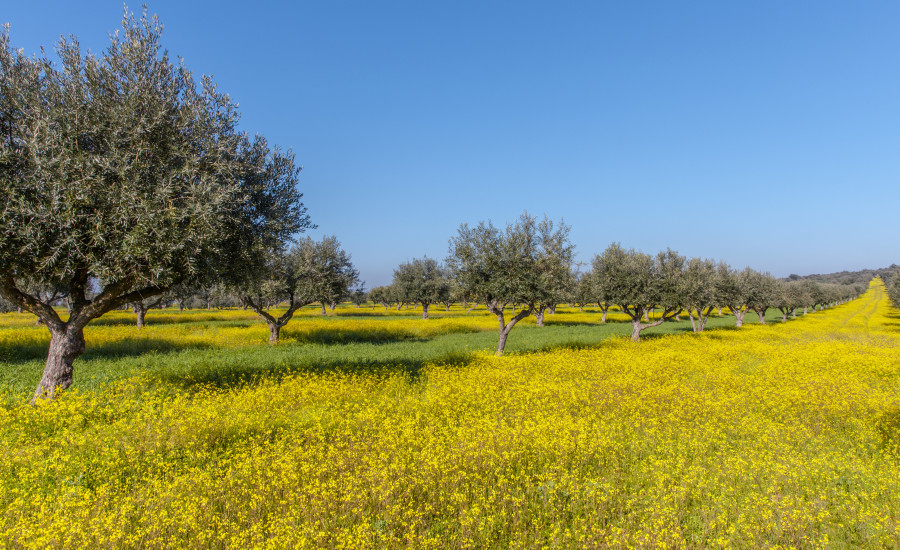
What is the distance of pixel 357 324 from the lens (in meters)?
40.0

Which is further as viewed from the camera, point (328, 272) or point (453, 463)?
point (328, 272)

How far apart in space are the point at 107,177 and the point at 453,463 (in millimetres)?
11447

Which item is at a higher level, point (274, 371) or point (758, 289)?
point (758, 289)

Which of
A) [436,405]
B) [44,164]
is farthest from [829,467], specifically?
[44,164]

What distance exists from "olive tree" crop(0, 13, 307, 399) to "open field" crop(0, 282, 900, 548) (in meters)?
3.55

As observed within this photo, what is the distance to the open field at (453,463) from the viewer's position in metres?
5.54

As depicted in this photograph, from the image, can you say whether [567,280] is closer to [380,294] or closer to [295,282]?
[295,282]

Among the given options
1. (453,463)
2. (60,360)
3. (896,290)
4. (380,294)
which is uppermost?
(380,294)

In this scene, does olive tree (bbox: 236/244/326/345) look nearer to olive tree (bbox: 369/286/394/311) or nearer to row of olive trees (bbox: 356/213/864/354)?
row of olive trees (bbox: 356/213/864/354)

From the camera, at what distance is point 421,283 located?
63.1 m

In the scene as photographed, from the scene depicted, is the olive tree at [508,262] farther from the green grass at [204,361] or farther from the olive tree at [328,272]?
the olive tree at [328,272]

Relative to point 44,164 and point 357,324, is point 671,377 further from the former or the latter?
point 357,324

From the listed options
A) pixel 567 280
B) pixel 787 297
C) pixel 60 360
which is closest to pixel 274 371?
pixel 60 360

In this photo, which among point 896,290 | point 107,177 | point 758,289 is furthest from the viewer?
point 896,290
